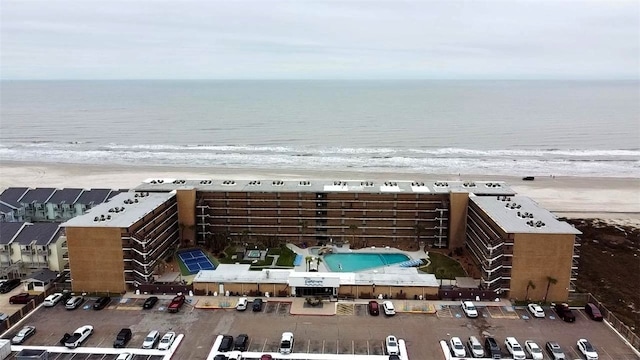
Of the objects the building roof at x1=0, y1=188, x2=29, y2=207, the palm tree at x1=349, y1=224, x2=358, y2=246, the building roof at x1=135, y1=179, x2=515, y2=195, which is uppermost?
the building roof at x1=135, y1=179, x2=515, y2=195

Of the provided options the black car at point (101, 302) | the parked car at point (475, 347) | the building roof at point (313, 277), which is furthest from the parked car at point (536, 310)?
the black car at point (101, 302)

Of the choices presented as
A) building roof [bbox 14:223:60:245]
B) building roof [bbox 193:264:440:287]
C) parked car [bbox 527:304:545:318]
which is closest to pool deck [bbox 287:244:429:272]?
building roof [bbox 193:264:440:287]

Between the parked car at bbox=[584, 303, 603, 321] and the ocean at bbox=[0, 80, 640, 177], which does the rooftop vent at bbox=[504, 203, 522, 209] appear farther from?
the ocean at bbox=[0, 80, 640, 177]

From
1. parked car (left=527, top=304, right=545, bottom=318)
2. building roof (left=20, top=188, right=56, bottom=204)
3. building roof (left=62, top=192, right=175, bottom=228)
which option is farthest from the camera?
building roof (left=20, top=188, right=56, bottom=204)

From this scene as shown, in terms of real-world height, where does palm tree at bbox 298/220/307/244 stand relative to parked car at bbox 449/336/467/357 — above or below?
above

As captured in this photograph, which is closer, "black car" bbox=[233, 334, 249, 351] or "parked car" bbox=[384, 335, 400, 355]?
"parked car" bbox=[384, 335, 400, 355]

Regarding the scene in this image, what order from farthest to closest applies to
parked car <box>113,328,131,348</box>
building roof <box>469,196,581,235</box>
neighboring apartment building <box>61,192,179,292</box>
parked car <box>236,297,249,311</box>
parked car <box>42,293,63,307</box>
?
neighboring apartment building <box>61,192,179,292</box>
building roof <box>469,196,581,235</box>
parked car <box>42,293,63,307</box>
parked car <box>236,297,249,311</box>
parked car <box>113,328,131,348</box>

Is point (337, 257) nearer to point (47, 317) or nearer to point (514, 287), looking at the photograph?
point (514, 287)

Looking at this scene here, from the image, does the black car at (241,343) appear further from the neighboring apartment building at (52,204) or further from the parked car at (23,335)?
the neighboring apartment building at (52,204)
